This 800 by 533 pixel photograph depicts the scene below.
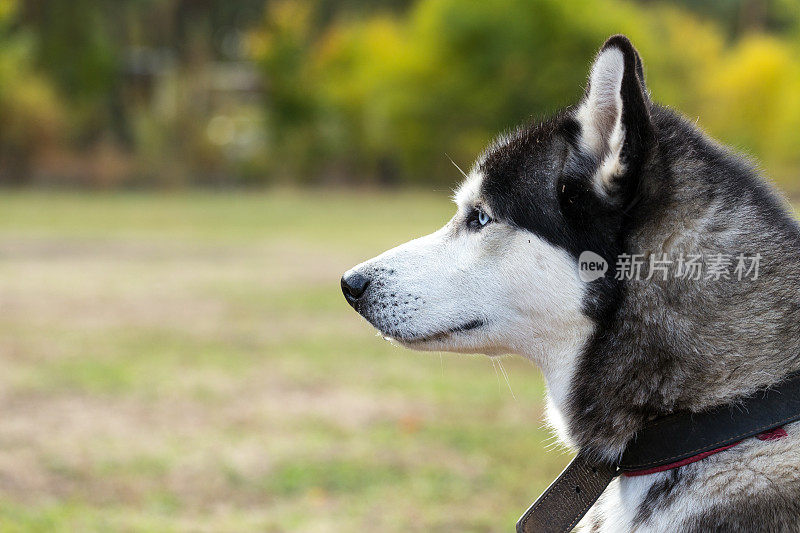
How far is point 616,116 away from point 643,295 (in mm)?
494

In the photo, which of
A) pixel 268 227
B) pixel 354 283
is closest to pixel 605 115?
pixel 354 283

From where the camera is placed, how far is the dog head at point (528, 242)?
8.11 ft

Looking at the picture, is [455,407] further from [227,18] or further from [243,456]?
[227,18]

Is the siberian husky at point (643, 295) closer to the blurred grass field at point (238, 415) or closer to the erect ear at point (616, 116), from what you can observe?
the erect ear at point (616, 116)

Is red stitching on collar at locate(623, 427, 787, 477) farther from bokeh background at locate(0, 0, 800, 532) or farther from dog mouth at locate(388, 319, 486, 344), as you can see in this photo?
bokeh background at locate(0, 0, 800, 532)

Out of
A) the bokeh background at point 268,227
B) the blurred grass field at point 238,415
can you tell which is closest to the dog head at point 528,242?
the bokeh background at point 268,227

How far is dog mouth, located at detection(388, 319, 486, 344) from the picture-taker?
9.27 ft

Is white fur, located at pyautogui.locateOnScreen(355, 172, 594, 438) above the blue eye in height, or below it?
below

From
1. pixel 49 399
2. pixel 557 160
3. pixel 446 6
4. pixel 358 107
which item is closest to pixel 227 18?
pixel 358 107

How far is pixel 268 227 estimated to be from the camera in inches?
810

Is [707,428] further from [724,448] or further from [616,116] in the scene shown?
[616,116]

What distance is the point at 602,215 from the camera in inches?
99.7

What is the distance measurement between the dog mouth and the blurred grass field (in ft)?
3.69

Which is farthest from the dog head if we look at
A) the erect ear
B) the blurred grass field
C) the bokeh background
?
the blurred grass field
